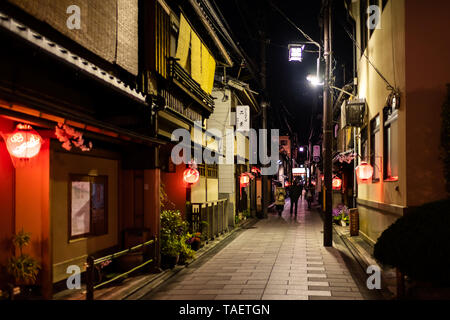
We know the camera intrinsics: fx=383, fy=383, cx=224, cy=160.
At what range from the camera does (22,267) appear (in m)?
7.87

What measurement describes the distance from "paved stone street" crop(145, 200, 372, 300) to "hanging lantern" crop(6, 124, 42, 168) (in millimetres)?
4274

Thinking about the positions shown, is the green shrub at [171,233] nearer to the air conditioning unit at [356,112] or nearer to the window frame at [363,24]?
the air conditioning unit at [356,112]

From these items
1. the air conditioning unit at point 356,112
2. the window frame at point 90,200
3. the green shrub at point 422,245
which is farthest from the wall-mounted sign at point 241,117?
the green shrub at point 422,245

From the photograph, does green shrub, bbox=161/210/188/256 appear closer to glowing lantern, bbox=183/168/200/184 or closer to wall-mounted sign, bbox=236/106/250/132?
glowing lantern, bbox=183/168/200/184

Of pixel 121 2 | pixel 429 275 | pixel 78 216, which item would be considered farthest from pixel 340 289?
pixel 121 2

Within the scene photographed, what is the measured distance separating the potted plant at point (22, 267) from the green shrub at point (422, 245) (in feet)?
24.0

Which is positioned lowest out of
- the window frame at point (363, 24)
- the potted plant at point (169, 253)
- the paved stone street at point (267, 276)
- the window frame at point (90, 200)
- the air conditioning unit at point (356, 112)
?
the paved stone street at point (267, 276)

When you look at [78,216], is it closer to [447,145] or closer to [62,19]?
[62,19]

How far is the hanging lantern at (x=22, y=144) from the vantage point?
7.59m

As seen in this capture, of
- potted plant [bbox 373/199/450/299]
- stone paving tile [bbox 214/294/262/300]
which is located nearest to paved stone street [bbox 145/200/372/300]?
stone paving tile [bbox 214/294/262/300]

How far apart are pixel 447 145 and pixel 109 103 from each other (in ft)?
32.5

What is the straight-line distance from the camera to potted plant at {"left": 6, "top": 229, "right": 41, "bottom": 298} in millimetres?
7855

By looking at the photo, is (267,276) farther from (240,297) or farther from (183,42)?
(183,42)

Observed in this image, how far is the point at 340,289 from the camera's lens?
385 inches
